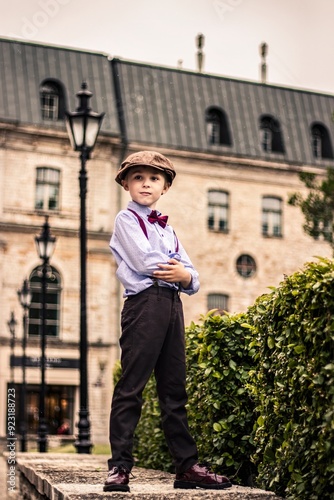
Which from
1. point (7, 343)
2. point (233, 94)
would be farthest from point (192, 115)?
point (7, 343)

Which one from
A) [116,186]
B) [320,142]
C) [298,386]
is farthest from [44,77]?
[298,386]

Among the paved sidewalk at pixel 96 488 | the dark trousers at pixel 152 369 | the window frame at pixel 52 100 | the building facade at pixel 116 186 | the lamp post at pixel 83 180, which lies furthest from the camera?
the window frame at pixel 52 100

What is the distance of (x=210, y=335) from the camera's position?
6.94m

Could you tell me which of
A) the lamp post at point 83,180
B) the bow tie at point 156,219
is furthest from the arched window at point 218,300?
the bow tie at point 156,219

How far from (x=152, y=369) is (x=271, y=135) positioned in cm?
3679

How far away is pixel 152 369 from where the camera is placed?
5184mm

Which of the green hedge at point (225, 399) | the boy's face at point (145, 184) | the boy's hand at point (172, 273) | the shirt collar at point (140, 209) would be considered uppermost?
the boy's face at point (145, 184)

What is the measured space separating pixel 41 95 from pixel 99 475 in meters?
31.4

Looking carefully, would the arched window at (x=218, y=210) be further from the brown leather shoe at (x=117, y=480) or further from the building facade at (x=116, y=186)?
the brown leather shoe at (x=117, y=480)

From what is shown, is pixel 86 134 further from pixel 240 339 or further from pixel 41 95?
pixel 41 95

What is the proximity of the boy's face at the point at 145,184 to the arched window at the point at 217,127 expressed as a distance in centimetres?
3449

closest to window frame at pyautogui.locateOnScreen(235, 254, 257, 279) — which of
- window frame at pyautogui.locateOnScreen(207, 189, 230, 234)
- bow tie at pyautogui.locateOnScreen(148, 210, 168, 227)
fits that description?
window frame at pyautogui.locateOnScreen(207, 189, 230, 234)

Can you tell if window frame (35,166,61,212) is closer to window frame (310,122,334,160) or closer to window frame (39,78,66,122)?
window frame (39,78,66,122)

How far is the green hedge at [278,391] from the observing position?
4391mm
